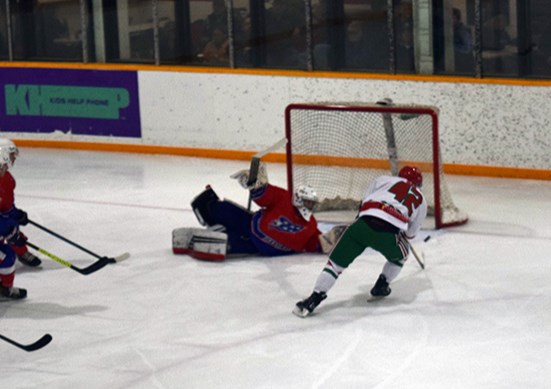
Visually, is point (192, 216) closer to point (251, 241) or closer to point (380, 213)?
point (251, 241)

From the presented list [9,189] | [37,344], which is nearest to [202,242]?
[9,189]

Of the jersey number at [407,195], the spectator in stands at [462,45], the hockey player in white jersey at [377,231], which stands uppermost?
the spectator in stands at [462,45]

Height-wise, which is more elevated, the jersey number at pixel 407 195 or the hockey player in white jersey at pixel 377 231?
the jersey number at pixel 407 195

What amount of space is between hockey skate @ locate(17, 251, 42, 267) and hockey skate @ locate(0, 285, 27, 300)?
0.61 metres

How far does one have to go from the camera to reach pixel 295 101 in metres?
10.2

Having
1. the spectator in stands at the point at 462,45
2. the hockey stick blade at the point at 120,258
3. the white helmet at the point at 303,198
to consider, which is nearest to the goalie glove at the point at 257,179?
the white helmet at the point at 303,198

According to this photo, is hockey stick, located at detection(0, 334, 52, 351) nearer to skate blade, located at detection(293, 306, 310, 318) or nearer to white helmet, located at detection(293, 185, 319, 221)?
skate blade, located at detection(293, 306, 310, 318)

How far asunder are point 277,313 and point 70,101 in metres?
5.36

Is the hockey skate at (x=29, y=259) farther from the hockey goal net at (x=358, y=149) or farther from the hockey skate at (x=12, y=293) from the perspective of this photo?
the hockey goal net at (x=358, y=149)

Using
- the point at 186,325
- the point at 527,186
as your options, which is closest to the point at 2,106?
the point at 527,186

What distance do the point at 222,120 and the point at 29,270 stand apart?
3.40 m

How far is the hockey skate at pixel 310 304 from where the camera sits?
6.29 meters

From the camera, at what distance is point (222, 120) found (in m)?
10.6

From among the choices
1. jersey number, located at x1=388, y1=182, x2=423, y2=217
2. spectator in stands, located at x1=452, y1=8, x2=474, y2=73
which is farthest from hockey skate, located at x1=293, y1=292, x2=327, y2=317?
spectator in stands, located at x1=452, y1=8, x2=474, y2=73
